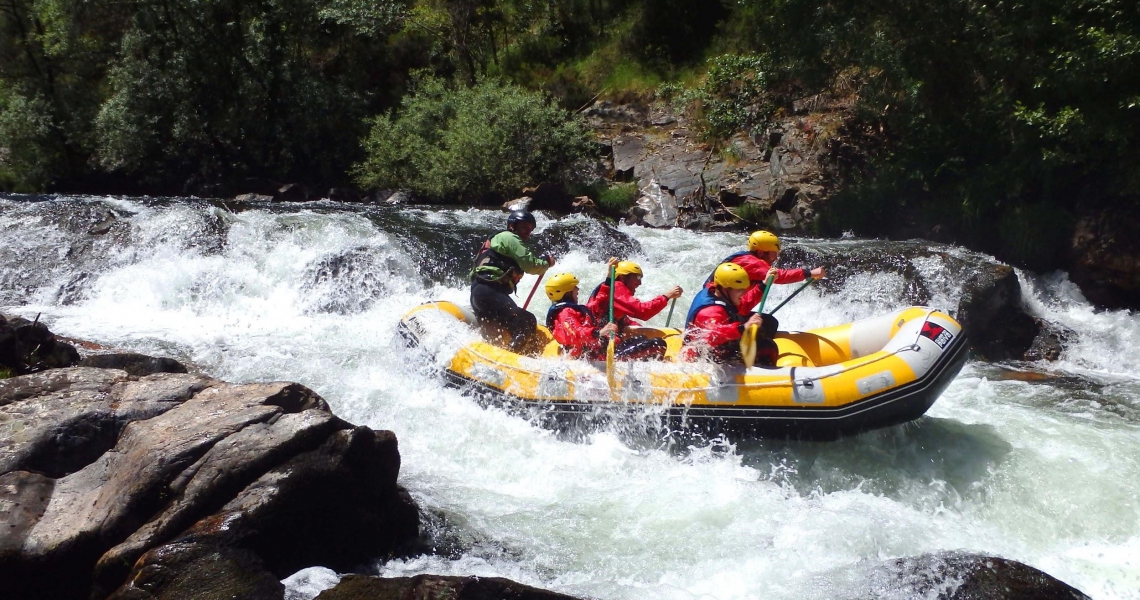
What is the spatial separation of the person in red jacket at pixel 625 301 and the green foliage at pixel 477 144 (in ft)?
29.2

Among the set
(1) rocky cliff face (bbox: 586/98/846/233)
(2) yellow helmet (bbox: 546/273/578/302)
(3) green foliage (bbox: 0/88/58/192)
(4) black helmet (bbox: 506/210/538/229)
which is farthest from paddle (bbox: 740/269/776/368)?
(3) green foliage (bbox: 0/88/58/192)

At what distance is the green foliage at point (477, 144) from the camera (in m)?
14.9

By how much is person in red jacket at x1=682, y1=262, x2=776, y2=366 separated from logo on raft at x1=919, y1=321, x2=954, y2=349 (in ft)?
3.16

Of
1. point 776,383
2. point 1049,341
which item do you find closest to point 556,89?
point 1049,341

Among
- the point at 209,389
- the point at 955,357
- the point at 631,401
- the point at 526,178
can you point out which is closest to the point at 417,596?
the point at 209,389

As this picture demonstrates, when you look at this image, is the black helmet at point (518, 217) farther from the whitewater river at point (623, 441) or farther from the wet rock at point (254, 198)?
the wet rock at point (254, 198)

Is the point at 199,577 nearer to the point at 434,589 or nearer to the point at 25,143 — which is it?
the point at 434,589

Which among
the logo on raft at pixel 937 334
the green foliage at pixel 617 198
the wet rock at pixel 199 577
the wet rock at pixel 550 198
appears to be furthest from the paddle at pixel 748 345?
the wet rock at pixel 550 198

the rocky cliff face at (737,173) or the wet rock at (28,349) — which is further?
the rocky cliff face at (737,173)

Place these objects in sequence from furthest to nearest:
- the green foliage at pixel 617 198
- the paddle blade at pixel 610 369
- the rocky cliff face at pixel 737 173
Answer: the green foliage at pixel 617 198 → the rocky cliff face at pixel 737 173 → the paddle blade at pixel 610 369

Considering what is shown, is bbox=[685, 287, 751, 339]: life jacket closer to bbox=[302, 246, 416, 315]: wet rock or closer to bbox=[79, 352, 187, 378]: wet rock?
bbox=[79, 352, 187, 378]: wet rock

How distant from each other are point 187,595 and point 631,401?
307 centimetres

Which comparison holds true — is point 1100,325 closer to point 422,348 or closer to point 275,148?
point 422,348

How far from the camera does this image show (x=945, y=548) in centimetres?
456
